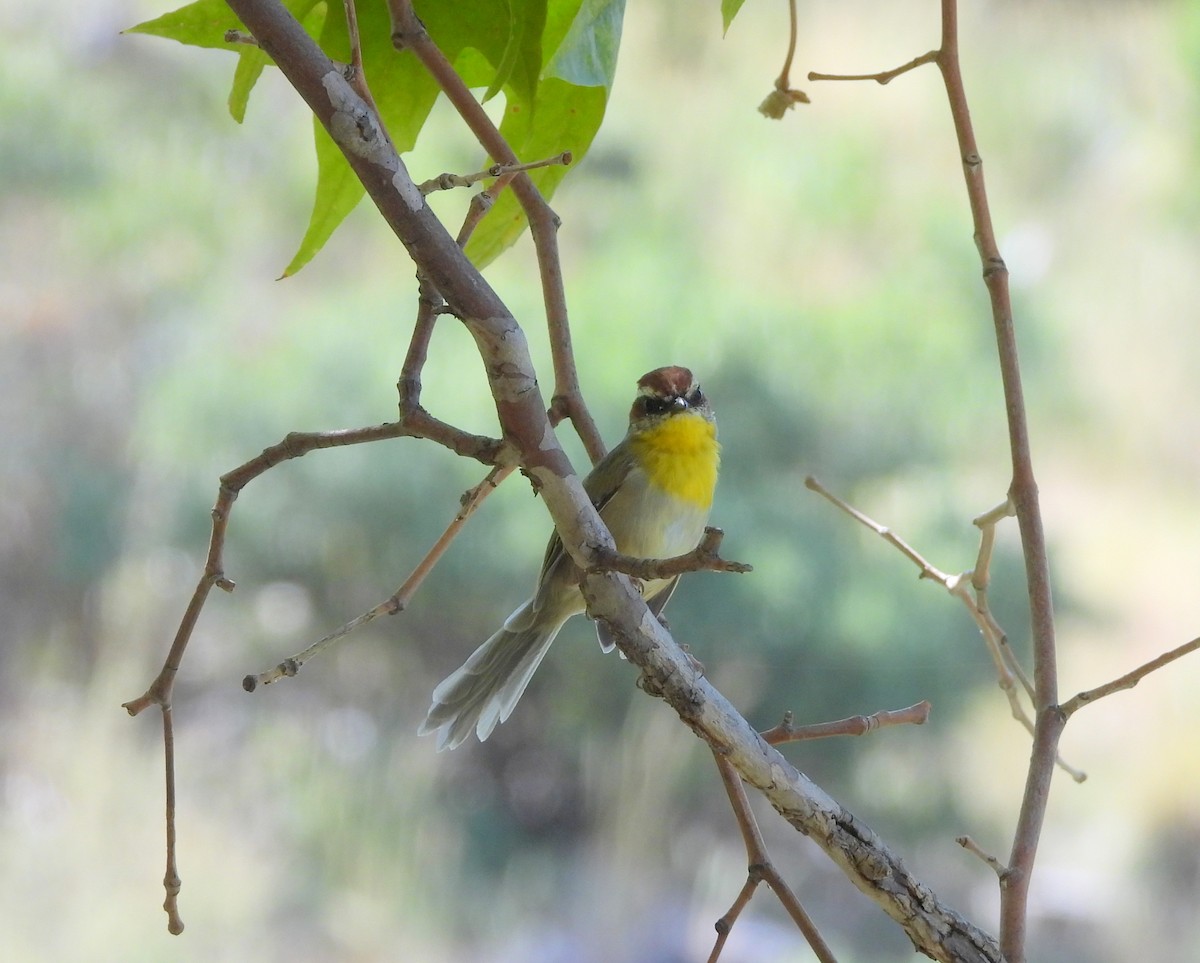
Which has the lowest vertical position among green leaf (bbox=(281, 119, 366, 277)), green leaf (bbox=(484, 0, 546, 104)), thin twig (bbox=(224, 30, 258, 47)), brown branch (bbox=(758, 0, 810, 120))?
thin twig (bbox=(224, 30, 258, 47))

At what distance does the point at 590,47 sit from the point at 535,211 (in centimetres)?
15

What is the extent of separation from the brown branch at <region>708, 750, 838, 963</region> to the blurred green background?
4.04 feet

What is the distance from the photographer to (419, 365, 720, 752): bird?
1.02 metres

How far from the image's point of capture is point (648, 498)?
111cm

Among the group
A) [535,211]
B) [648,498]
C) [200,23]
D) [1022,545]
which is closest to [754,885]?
[1022,545]

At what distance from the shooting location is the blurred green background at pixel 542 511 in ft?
6.13

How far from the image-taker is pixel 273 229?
210 centimetres

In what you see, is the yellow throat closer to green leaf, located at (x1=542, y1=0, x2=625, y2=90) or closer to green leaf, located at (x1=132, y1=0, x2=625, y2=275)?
green leaf, located at (x1=132, y1=0, x2=625, y2=275)

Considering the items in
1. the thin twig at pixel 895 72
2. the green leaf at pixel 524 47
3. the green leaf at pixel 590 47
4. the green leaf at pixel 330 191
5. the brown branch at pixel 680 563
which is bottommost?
the brown branch at pixel 680 563

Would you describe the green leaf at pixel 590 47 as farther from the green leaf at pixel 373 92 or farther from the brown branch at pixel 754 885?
the brown branch at pixel 754 885

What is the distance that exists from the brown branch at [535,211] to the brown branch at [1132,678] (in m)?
0.26

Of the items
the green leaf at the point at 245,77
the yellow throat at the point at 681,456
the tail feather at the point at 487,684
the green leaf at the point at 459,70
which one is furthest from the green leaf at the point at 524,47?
the yellow throat at the point at 681,456

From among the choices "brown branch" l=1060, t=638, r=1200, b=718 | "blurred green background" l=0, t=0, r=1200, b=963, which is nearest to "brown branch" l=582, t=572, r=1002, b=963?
"brown branch" l=1060, t=638, r=1200, b=718

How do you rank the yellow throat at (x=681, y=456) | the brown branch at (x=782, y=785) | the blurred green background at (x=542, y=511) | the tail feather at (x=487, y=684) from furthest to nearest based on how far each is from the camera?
the blurred green background at (x=542, y=511), the yellow throat at (x=681, y=456), the tail feather at (x=487, y=684), the brown branch at (x=782, y=785)
